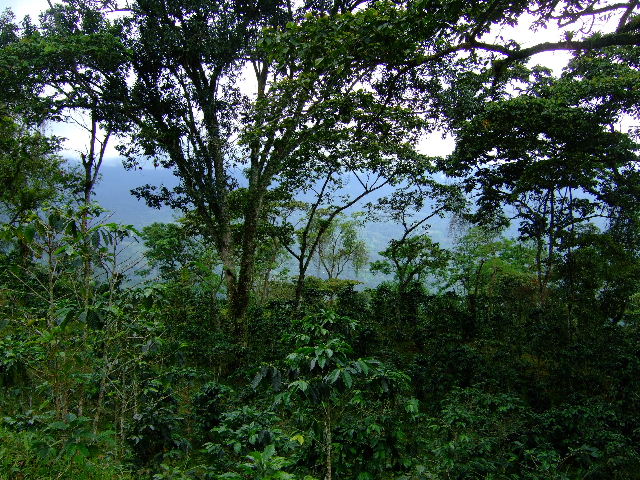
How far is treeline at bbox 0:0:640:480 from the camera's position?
346 cm

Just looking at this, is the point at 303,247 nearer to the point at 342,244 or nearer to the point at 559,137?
the point at 559,137

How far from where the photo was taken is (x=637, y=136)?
7906 mm

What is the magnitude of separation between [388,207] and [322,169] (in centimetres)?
332

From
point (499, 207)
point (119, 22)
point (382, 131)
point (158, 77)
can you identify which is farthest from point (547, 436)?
point (119, 22)

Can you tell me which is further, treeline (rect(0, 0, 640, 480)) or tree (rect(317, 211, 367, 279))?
tree (rect(317, 211, 367, 279))

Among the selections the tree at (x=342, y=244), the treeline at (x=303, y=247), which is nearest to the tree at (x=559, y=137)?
the treeline at (x=303, y=247)

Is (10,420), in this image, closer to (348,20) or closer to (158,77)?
(348,20)

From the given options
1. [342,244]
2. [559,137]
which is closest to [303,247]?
[559,137]

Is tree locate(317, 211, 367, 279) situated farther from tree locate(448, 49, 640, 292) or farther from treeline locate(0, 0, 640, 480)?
tree locate(448, 49, 640, 292)

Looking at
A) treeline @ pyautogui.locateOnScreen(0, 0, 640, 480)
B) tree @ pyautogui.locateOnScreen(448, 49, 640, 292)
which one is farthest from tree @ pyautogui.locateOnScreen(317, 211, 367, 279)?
tree @ pyautogui.locateOnScreen(448, 49, 640, 292)

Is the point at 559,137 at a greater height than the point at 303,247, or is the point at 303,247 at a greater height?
the point at 559,137

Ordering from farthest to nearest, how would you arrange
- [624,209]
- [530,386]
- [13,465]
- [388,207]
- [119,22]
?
1. [388,207]
2. [119,22]
3. [624,209]
4. [530,386]
5. [13,465]

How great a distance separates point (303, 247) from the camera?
1272 cm

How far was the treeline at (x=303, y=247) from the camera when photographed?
3.46 meters
